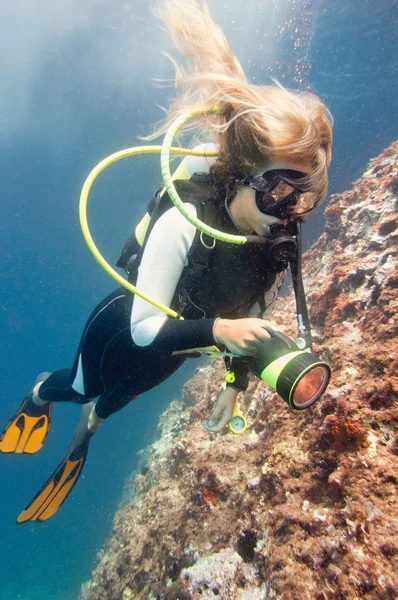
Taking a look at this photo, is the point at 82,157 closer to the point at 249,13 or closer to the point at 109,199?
the point at 109,199

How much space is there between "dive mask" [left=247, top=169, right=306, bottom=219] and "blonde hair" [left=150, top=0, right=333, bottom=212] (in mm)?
55

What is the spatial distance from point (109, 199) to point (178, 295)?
38.0m

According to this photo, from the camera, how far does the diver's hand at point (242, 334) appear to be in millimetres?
1463

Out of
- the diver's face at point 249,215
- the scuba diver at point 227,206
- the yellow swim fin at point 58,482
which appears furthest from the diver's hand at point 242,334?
the yellow swim fin at point 58,482

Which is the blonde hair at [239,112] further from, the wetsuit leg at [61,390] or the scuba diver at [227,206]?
the wetsuit leg at [61,390]

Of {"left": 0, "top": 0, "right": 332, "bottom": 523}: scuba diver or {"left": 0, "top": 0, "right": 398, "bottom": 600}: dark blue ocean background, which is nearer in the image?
{"left": 0, "top": 0, "right": 332, "bottom": 523}: scuba diver

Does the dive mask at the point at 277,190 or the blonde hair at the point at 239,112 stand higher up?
the blonde hair at the point at 239,112

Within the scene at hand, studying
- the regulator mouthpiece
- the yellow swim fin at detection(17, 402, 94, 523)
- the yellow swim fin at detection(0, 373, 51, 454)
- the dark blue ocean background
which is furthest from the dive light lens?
the dark blue ocean background

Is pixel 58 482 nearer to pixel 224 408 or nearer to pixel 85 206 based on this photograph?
pixel 224 408

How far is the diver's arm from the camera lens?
1.68 m

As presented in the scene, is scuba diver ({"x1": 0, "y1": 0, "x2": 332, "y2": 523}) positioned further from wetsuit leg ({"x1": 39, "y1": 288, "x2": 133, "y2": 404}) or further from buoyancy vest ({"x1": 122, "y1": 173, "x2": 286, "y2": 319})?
wetsuit leg ({"x1": 39, "y1": 288, "x2": 133, "y2": 404})

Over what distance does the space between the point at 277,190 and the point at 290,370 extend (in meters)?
1.12

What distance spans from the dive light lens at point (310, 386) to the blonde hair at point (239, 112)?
1.13 metres

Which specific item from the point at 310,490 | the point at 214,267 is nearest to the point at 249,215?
the point at 214,267
